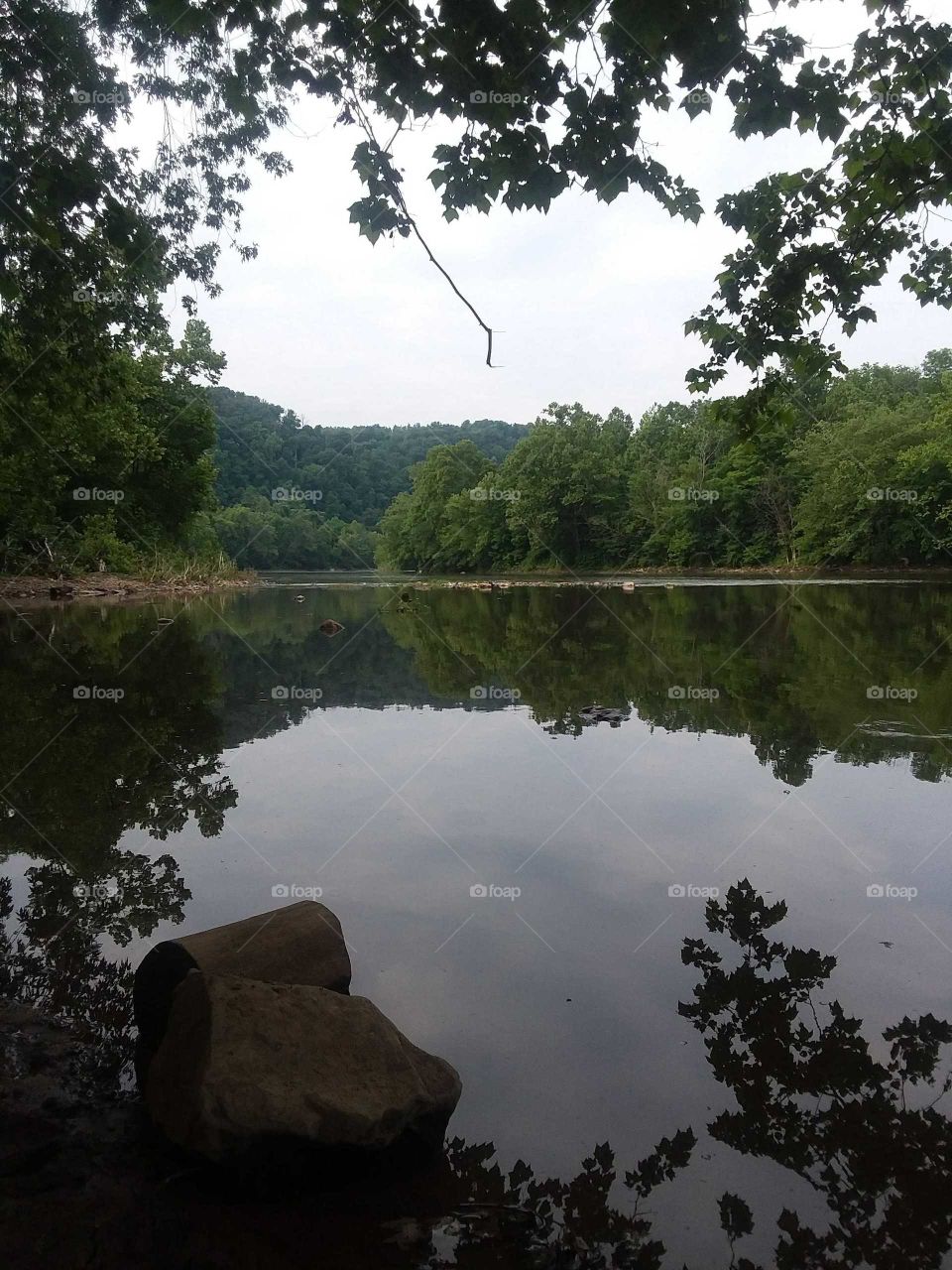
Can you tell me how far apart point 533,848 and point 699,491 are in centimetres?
5740

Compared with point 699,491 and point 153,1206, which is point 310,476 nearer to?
point 699,491

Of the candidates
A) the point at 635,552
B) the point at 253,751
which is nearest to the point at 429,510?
the point at 635,552

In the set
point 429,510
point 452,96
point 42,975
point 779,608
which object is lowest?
point 42,975

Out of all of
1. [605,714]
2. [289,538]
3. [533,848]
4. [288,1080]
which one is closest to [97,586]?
[605,714]

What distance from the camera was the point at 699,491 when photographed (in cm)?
5925

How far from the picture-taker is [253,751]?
778 centimetres

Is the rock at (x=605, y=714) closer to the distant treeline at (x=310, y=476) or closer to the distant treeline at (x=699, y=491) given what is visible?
the distant treeline at (x=699, y=491)

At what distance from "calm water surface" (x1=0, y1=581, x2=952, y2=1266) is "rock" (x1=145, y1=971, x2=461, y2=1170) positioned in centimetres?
24

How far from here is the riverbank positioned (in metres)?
29.2

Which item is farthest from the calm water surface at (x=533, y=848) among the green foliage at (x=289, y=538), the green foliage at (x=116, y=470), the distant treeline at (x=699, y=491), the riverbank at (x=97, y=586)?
the green foliage at (x=289, y=538)

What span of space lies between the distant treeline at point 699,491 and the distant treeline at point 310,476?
6.36 meters

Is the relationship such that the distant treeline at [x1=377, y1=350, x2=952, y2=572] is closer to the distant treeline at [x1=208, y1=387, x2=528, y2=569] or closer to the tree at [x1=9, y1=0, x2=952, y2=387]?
the distant treeline at [x1=208, y1=387, x2=528, y2=569]

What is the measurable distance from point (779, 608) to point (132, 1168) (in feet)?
75.4

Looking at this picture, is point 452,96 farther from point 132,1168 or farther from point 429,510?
point 429,510
